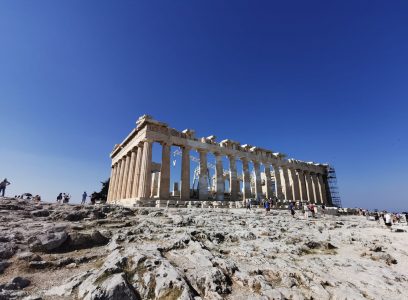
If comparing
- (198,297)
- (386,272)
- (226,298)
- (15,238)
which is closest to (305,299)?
(226,298)

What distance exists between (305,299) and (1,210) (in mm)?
13986

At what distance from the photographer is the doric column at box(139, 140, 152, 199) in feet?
90.5

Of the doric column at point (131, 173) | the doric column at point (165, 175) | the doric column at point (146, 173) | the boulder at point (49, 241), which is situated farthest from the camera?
the doric column at point (131, 173)

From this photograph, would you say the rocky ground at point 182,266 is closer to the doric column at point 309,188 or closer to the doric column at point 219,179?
the doric column at point 219,179

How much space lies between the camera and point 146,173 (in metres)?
28.5

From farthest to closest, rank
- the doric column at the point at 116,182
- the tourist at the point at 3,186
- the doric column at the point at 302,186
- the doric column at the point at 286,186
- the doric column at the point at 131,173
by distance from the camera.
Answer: the doric column at the point at 302,186, the doric column at the point at 286,186, the doric column at the point at 116,182, the doric column at the point at 131,173, the tourist at the point at 3,186

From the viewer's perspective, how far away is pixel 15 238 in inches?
309

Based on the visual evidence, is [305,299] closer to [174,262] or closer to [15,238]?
[174,262]

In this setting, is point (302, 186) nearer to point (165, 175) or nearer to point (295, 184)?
point (295, 184)

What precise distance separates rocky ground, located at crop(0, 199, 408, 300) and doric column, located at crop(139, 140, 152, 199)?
1631 centimetres

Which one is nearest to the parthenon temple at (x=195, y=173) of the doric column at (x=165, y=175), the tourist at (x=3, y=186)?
the doric column at (x=165, y=175)

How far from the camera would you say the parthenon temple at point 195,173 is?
29.1m

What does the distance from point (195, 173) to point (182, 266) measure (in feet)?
150

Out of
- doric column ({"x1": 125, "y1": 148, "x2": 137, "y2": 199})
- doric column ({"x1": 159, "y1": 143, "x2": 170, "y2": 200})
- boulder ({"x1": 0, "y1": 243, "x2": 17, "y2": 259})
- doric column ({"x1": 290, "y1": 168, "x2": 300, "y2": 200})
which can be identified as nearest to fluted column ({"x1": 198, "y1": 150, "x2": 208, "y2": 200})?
doric column ({"x1": 159, "y1": 143, "x2": 170, "y2": 200})
